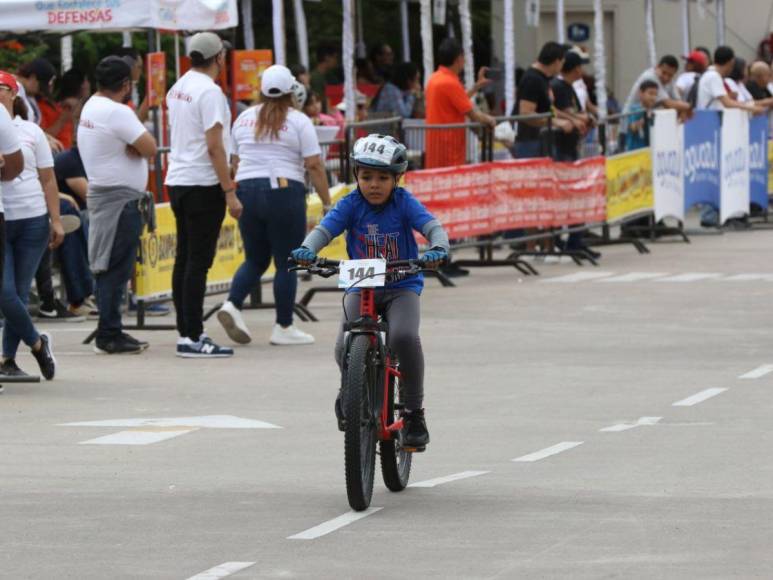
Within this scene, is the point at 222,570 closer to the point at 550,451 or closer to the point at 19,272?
the point at 550,451

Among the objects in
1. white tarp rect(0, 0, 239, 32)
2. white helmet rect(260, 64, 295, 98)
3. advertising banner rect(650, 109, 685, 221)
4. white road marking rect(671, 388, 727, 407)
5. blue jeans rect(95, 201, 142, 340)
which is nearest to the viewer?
white road marking rect(671, 388, 727, 407)

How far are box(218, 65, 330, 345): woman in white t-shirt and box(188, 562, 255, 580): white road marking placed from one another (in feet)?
23.3

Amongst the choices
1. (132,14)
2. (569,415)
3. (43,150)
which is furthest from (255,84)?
(569,415)

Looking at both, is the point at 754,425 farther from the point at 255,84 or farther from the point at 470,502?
the point at 255,84

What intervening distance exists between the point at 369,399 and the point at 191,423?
2.69 meters

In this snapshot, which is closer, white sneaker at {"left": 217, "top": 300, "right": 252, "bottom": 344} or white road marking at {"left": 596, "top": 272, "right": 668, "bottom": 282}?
white sneaker at {"left": 217, "top": 300, "right": 252, "bottom": 344}

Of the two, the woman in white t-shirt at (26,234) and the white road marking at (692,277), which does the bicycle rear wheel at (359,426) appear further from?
the white road marking at (692,277)

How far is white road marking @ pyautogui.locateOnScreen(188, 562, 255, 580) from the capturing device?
660 centimetres

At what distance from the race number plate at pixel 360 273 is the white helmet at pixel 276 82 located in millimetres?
5685

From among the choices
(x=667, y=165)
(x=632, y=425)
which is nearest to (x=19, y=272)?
(x=632, y=425)

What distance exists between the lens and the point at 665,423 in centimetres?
1044

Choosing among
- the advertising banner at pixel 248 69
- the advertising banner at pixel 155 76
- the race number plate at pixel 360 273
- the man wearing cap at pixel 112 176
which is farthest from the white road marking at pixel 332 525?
the advertising banner at pixel 248 69

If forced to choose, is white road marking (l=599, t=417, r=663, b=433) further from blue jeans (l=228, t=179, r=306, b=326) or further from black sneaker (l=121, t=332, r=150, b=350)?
black sneaker (l=121, t=332, r=150, b=350)

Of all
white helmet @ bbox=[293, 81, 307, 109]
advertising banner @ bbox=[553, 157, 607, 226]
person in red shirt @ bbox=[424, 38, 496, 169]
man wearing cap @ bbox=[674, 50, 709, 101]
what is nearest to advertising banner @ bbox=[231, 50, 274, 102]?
person in red shirt @ bbox=[424, 38, 496, 169]
